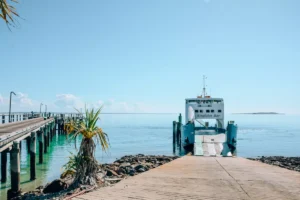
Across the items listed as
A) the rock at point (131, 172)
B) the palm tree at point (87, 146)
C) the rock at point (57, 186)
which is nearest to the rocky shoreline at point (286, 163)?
the rock at point (131, 172)

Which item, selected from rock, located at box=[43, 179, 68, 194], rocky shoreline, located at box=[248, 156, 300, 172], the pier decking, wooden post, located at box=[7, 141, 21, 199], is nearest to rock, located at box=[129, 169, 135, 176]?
the pier decking

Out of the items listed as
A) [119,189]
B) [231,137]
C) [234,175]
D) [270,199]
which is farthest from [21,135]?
[231,137]

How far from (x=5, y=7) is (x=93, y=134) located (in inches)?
169

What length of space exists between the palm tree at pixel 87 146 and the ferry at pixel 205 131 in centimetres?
1600

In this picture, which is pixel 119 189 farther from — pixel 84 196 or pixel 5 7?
pixel 5 7

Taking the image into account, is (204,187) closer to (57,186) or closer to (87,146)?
(87,146)

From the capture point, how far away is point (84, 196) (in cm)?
688

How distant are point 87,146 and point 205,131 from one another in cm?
3425

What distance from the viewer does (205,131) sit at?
4162cm

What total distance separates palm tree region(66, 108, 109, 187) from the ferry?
15997 millimetres

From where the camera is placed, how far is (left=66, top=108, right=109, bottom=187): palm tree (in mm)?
8625

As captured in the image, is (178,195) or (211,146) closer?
(178,195)

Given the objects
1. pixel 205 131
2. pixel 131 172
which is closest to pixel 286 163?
pixel 131 172

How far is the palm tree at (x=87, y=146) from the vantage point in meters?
8.62
